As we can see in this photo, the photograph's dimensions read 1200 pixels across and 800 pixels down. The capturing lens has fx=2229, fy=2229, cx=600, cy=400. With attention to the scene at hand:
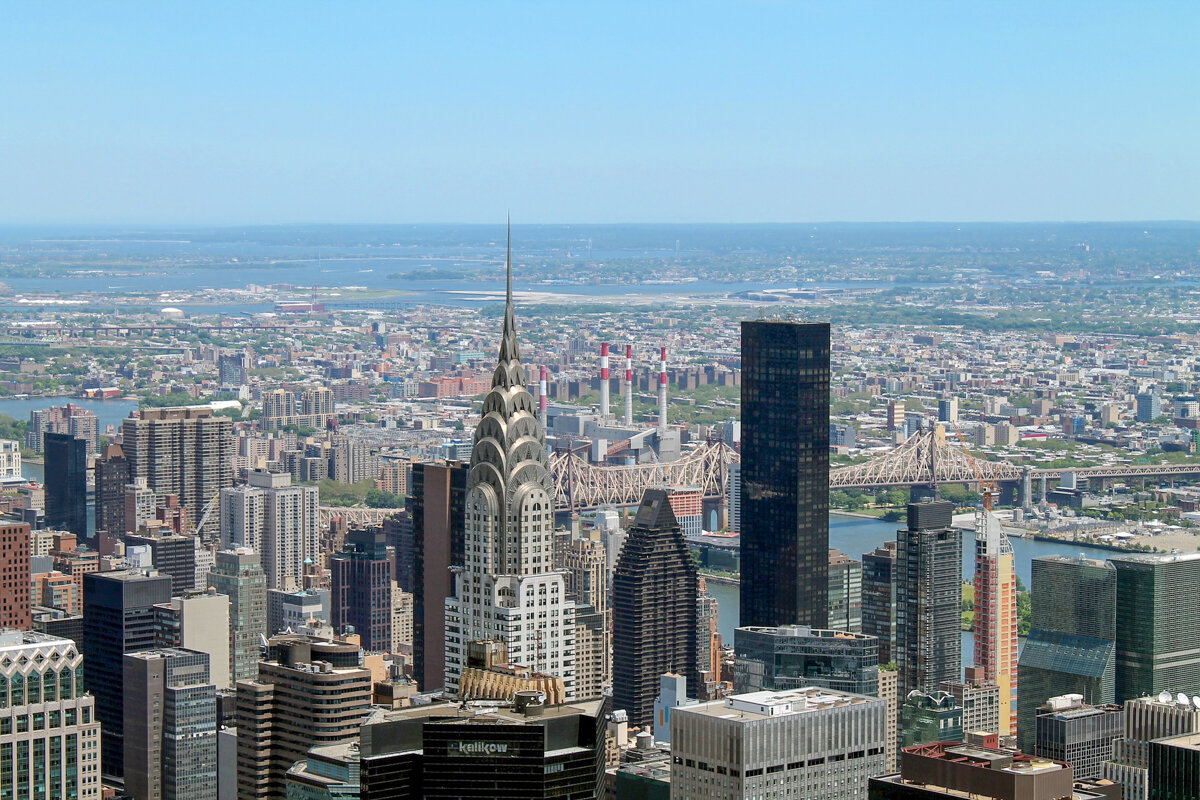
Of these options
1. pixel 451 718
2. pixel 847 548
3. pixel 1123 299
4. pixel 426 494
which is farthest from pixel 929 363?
pixel 451 718

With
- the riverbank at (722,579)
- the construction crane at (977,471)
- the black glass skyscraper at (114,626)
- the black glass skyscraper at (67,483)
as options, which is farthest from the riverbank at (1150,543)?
the black glass skyscraper at (67,483)

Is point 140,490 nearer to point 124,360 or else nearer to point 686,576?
point 686,576

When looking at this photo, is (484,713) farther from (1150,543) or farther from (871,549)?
(871,549)

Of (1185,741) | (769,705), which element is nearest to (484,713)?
(769,705)

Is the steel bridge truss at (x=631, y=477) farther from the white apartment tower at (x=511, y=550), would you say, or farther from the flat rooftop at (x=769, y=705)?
the flat rooftop at (x=769, y=705)

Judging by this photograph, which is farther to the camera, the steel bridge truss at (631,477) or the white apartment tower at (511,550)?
the steel bridge truss at (631,477)

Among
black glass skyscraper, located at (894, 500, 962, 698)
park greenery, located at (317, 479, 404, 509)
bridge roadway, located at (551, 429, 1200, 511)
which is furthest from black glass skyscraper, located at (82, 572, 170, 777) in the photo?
bridge roadway, located at (551, 429, 1200, 511)
